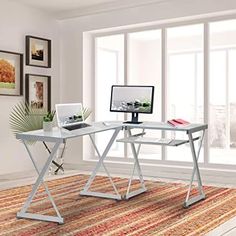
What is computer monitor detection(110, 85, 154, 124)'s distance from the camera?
187 inches

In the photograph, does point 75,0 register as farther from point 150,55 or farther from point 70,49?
point 150,55

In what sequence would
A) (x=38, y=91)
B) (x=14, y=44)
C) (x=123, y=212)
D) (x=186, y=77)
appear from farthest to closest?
(x=186, y=77) < (x=38, y=91) < (x=14, y=44) < (x=123, y=212)

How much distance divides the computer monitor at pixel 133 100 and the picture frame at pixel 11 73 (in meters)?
1.96

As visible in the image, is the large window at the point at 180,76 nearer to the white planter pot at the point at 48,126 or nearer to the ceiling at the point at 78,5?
the ceiling at the point at 78,5

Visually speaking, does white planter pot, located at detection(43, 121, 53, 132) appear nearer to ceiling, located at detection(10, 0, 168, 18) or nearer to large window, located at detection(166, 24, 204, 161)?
ceiling, located at detection(10, 0, 168, 18)

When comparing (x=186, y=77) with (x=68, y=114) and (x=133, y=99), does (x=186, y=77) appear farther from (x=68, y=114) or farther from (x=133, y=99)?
(x=68, y=114)

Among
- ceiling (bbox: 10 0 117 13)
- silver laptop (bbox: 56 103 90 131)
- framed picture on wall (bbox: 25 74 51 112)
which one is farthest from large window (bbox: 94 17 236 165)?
silver laptop (bbox: 56 103 90 131)

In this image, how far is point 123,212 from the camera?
155 inches

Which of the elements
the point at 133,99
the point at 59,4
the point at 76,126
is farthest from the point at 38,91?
the point at 76,126

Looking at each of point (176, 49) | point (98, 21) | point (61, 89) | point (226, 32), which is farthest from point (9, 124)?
point (226, 32)

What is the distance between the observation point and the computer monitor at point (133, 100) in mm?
4738

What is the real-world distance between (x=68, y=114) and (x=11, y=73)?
231 centimetres

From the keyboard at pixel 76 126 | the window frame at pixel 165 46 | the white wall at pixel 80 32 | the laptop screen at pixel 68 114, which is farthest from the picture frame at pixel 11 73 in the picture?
the keyboard at pixel 76 126

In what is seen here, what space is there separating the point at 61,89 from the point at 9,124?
4.20 ft
